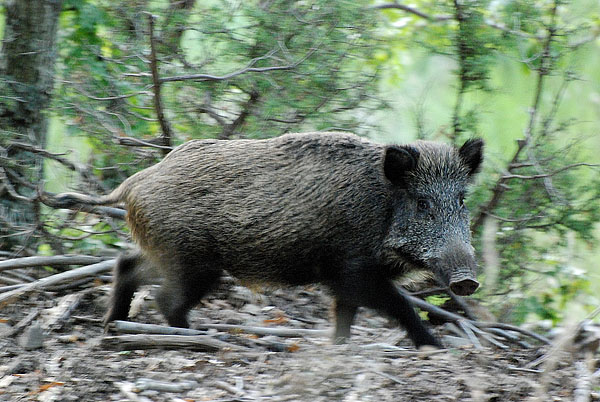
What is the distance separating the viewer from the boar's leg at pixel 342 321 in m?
4.64

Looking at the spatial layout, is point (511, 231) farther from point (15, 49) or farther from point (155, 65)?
point (15, 49)

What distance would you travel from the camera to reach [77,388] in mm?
3748

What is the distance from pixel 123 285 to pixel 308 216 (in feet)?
4.24

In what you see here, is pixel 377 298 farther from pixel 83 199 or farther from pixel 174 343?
pixel 83 199

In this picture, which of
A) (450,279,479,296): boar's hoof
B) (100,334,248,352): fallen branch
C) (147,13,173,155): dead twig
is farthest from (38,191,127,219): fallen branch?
(450,279,479,296): boar's hoof

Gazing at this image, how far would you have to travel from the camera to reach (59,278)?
5.10m

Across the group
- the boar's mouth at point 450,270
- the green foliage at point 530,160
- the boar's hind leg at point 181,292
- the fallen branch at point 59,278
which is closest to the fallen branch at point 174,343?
the boar's hind leg at point 181,292

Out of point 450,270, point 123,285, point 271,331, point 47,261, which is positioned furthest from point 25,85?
point 450,270

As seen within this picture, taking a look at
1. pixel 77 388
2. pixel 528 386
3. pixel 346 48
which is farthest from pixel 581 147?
pixel 77 388

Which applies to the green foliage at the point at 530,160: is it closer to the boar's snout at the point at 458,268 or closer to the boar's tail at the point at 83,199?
the boar's snout at the point at 458,268

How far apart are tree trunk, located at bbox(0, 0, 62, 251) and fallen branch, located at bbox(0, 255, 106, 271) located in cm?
61

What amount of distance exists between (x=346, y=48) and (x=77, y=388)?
11.6 ft

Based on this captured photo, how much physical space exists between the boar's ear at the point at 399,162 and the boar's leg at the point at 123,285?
1.67m

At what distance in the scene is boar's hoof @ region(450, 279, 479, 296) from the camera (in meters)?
4.21
